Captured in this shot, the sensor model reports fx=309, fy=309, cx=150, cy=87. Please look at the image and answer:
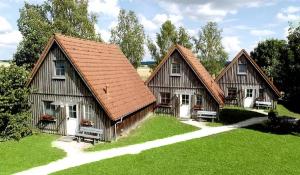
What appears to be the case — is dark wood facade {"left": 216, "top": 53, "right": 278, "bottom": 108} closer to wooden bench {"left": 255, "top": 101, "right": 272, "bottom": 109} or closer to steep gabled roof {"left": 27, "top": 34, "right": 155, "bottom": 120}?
wooden bench {"left": 255, "top": 101, "right": 272, "bottom": 109}

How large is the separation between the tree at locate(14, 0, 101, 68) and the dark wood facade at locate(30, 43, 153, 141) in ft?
62.0

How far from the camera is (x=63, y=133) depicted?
75.5 ft

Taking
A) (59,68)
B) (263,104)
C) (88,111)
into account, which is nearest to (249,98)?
(263,104)

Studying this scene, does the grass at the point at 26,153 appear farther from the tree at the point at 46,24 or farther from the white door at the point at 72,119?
the tree at the point at 46,24

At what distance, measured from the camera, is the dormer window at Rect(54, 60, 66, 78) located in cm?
2259

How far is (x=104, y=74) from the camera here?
23625 mm

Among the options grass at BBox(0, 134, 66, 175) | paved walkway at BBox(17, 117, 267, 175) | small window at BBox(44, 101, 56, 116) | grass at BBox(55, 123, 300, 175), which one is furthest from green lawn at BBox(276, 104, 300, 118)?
grass at BBox(0, 134, 66, 175)

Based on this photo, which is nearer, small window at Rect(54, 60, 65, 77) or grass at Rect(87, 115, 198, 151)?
grass at Rect(87, 115, 198, 151)

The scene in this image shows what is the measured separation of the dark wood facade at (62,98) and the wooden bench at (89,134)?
1.69 feet

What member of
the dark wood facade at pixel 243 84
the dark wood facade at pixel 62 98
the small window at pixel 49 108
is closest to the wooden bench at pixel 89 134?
the dark wood facade at pixel 62 98

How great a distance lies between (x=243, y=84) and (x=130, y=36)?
24.5 meters

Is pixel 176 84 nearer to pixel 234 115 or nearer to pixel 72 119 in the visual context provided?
pixel 234 115

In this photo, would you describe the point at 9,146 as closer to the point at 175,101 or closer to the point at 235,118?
the point at 175,101

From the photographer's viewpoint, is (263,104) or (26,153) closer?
(26,153)
